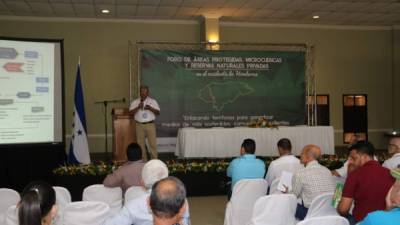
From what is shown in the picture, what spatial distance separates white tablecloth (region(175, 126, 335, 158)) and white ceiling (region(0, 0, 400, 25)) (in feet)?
9.91

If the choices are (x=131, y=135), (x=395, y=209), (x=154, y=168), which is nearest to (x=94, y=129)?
(x=131, y=135)

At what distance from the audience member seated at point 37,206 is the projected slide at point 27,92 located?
4973mm

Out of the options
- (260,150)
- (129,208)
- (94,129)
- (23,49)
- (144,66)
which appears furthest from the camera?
(94,129)

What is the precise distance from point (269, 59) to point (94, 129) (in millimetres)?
4950

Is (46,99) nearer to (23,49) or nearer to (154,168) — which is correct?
(23,49)

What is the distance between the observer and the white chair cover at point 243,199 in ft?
14.2

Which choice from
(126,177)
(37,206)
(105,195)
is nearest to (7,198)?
(105,195)

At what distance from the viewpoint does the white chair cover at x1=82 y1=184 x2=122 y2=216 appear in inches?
158

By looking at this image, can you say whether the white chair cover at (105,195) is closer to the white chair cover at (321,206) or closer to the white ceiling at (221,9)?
the white chair cover at (321,206)

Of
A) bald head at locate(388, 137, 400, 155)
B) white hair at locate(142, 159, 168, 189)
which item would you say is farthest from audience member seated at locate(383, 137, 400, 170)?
white hair at locate(142, 159, 168, 189)

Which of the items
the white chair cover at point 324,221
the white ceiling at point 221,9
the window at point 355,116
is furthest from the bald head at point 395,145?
the window at point 355,116

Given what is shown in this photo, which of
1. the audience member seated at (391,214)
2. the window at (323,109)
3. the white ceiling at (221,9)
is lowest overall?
the audience member seated at (391,214)

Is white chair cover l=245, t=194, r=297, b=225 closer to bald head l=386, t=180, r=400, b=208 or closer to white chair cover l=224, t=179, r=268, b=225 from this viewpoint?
white chair cover l=224, t=179, r=268, b=225

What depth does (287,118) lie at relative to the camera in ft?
38.0
